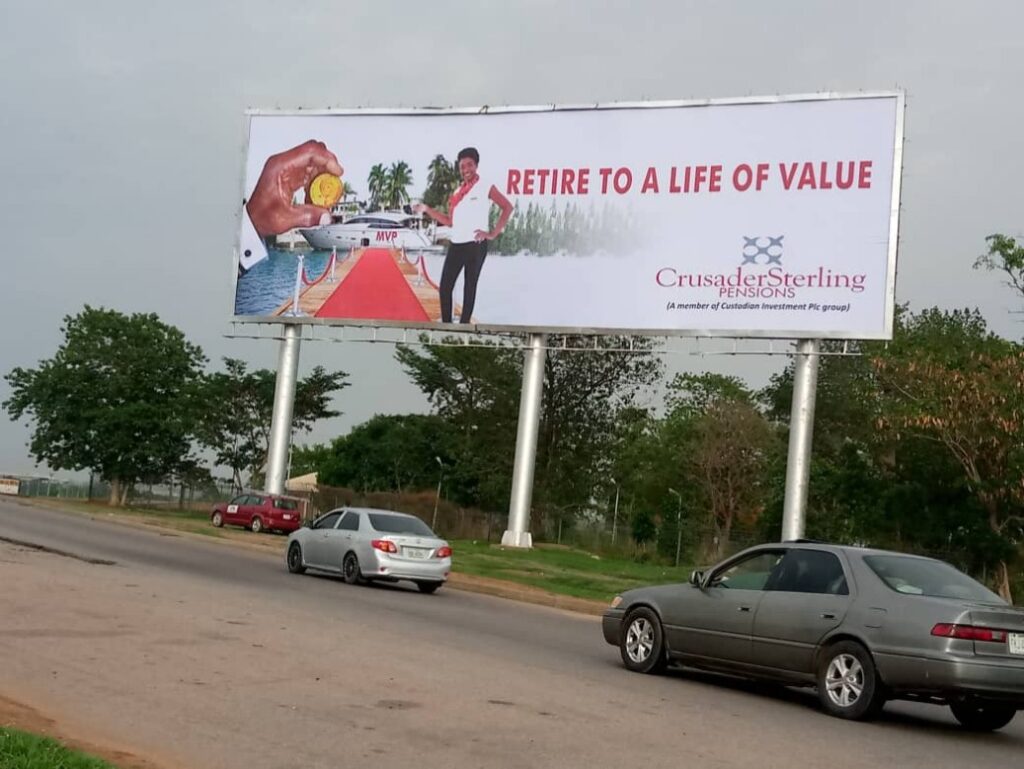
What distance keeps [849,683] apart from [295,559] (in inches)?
629

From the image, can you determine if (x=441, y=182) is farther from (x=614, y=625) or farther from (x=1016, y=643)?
(x=1016, y=643)

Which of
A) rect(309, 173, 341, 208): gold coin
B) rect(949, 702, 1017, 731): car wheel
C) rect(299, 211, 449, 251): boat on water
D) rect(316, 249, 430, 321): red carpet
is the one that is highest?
rect(309, 173, 341, 208): gold coin

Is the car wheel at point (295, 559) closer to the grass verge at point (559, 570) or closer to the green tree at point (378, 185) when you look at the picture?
the grass verge at point (559, 570)

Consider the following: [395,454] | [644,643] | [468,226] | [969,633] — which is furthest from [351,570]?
[395,454]

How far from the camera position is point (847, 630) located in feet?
37.8

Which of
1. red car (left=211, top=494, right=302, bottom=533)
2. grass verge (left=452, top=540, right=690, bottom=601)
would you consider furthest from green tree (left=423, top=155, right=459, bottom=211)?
red car (left=211, top=494, right=302, bottom=533)

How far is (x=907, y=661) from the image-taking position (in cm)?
1098

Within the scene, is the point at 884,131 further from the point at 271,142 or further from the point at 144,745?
the point at 144,745

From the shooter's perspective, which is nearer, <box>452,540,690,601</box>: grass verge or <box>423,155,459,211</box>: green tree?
<box>452,540,690,601</box>: grass verge

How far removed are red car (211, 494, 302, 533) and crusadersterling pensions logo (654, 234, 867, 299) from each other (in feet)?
51.3

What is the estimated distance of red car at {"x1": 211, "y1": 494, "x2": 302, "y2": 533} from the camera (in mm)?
44844

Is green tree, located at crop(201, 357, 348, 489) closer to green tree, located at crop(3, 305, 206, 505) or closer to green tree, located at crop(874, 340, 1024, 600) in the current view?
green tree, located at crop(3, 305, 206, 505)

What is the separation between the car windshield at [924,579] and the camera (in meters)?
11.6

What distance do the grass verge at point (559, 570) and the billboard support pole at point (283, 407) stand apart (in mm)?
7638
